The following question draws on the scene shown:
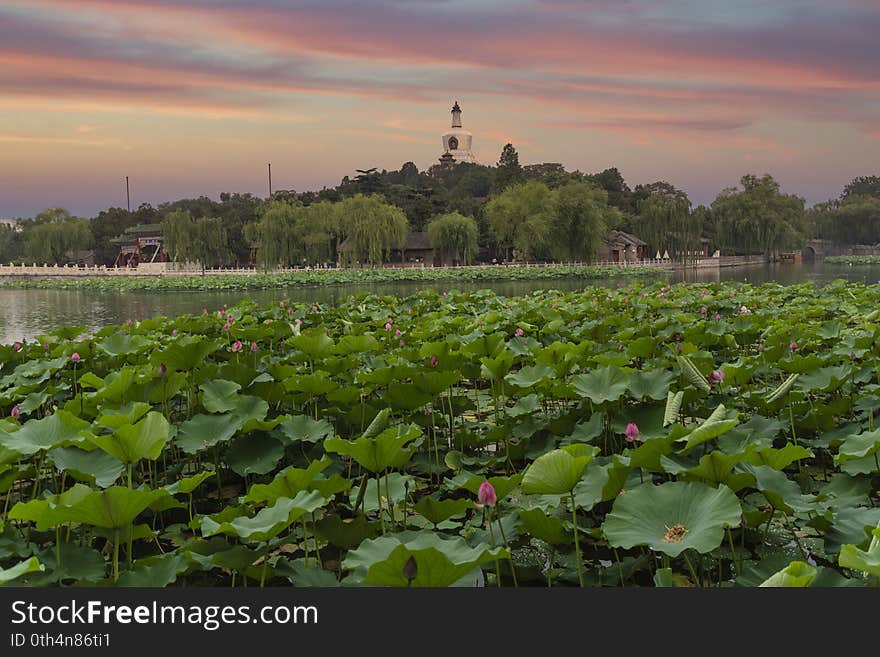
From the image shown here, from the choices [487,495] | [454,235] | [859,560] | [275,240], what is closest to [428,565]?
[487,495]

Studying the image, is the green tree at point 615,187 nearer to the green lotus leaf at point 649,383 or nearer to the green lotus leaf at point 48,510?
the green lotus leaf at point 649,383

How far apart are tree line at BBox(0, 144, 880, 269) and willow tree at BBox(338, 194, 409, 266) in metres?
Answer: 0.06

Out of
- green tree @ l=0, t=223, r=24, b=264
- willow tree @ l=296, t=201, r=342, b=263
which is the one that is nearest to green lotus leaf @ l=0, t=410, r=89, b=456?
willow tree @ l=296, t=201, r=342, b=263

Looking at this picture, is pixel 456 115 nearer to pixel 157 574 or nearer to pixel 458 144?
pixel 458 144

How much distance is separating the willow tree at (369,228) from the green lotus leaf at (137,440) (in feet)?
94.4

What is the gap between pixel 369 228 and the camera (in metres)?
30.4

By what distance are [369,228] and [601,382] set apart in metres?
28.2

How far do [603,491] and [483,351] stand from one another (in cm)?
180

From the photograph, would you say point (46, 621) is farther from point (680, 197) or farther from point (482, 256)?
point (482, 256)

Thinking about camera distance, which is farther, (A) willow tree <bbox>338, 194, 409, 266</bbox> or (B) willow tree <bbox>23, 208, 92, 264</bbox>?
(B) willow tree <bbox>23, 208, 92, 264</bbox>

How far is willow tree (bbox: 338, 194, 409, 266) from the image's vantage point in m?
30.6

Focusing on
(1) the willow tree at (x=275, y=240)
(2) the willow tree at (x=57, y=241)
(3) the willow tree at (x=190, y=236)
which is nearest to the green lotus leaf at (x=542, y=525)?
(1) the willow tree at (x=275, y=240)

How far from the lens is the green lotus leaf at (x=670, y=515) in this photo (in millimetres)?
1509

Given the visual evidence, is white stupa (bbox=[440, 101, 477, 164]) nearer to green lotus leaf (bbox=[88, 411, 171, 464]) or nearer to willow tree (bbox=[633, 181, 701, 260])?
willow tree (bbox=[633, 181, 701, 260])
